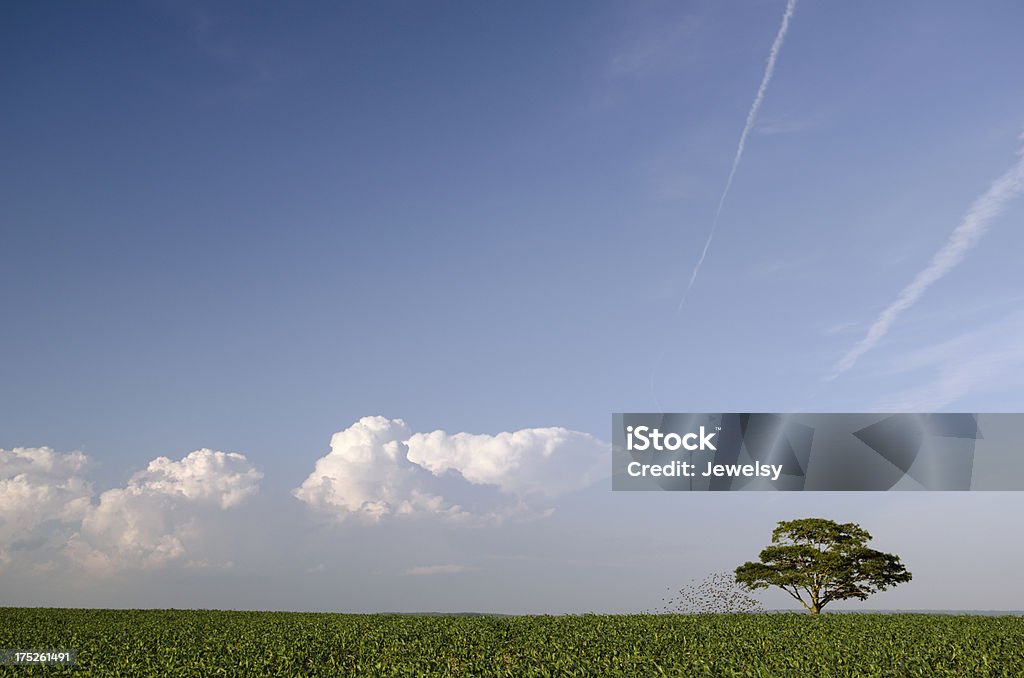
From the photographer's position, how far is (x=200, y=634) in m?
23.8

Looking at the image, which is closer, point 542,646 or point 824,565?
point 542,646

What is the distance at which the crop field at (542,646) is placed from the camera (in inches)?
712

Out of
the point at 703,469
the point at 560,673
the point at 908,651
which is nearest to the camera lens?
the point at 560,673

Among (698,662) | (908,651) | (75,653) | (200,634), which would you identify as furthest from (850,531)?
(75,653)

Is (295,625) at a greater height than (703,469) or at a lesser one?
lesser

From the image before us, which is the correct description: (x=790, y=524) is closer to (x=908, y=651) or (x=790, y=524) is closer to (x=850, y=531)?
(x=850, y=531)

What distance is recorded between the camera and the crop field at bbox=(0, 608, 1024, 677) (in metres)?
18.1

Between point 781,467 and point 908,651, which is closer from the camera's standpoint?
point 908,651

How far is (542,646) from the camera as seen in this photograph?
1986 cm

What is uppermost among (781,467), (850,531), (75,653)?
(781,467)

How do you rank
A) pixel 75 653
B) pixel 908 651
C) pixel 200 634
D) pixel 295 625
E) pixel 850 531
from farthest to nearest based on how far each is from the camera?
1. pixel 850 531
2. pixel 295 625
3. pixel 200 634
4. pixel 75 653
5. pixel 908 651

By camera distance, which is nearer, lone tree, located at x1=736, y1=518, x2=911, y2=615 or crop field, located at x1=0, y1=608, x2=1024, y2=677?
crop field, located at x1=0, y1=608, x2=1024, y2=677

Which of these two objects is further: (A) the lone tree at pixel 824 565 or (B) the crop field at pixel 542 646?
(A) the lone tree at pixel 824 565

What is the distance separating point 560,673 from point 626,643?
11.5 feet
